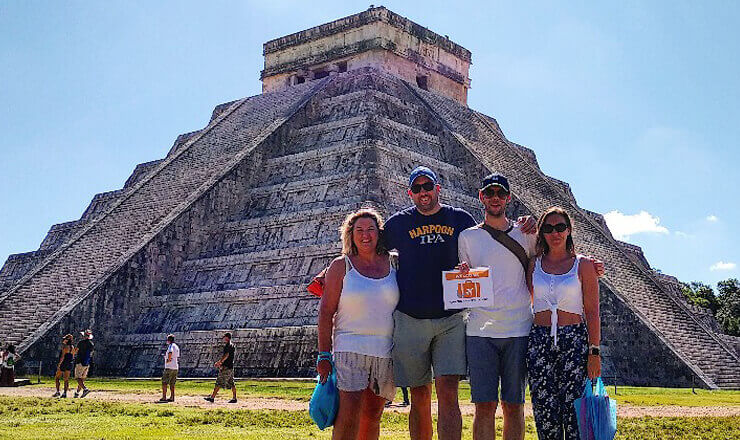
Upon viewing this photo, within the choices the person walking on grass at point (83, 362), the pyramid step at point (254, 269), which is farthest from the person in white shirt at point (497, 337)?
the pyramid step at point (254, 269)

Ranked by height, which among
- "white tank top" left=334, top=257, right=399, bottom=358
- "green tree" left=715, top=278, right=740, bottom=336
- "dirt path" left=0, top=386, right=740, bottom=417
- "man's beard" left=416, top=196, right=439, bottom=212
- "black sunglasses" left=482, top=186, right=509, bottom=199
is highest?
"green tree" left=715, top=278, right=740, bottom=336

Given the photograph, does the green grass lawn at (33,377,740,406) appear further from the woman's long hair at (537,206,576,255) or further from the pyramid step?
the woman's long hair at (537,206,576,255)

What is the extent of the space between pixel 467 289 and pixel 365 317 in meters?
0.62

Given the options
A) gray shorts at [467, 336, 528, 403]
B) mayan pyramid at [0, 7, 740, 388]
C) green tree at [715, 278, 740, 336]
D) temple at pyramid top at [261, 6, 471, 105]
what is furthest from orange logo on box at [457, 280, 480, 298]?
green tree at [715, 278, 740, 336]

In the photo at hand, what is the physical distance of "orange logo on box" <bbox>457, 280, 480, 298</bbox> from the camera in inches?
201

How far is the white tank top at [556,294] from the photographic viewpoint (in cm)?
512

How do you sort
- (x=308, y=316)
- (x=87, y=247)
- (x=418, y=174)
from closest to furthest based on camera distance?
(x=418, y=174)
(x=308, y=316)
(x=87, y=247)

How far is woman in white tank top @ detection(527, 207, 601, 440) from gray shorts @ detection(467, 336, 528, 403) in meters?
0.08

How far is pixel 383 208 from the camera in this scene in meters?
17.4

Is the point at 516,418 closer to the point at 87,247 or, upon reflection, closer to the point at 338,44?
the point at 87,247

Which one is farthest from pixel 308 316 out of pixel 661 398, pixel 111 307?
pixel 661 398

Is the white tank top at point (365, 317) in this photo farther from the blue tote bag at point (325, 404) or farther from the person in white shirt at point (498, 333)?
the person in white shirt at point (498, 333)

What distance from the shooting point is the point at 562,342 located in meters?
5.09

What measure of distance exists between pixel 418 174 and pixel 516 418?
61.8 inches
